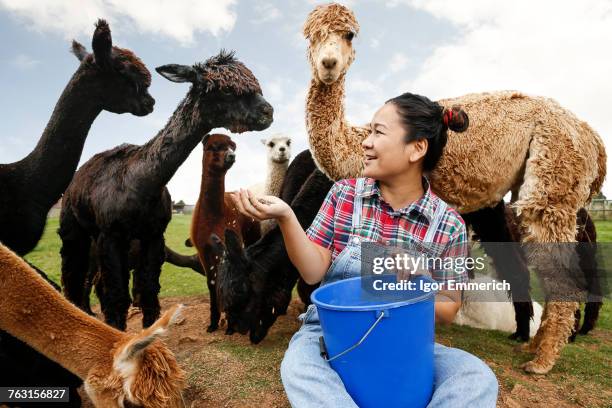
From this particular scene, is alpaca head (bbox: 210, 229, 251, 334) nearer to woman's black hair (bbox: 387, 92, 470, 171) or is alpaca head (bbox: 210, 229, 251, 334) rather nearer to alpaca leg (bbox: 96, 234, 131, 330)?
alpaca leg (bbox: 96, 234, 131, 330)

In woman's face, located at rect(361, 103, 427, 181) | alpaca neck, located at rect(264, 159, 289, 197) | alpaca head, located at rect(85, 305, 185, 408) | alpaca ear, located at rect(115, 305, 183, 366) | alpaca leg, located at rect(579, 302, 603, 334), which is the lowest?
alpaca leg, located at rect(579, 302, 603, 334)

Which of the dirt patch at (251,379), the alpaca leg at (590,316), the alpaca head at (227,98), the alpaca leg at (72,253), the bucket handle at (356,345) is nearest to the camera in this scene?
the bucket handle at (356,345)

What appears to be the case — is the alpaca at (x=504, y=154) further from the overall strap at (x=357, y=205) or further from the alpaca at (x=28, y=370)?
the alpaca at (x=28, y=370)

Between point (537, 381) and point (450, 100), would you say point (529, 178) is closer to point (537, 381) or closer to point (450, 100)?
point (450, 100)

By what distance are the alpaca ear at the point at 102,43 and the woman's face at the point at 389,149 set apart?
2.02 meters

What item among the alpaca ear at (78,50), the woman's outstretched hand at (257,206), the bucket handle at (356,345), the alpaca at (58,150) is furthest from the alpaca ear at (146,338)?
the alpaca ear at (78,50)

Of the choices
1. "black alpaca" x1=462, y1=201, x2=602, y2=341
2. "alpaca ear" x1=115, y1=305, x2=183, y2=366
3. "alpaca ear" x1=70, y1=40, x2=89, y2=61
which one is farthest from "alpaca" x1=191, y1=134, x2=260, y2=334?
"black alpaca" x1=462, y1=201, x2=602, y2=341

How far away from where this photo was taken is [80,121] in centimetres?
308

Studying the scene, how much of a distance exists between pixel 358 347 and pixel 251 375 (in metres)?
1.72

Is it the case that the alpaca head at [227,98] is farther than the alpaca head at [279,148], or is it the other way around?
the alpaca head at [279,148]

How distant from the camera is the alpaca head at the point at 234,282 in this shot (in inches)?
126

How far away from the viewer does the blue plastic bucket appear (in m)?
1.50

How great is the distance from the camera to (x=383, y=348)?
5.05ft

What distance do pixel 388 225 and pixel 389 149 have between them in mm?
390
